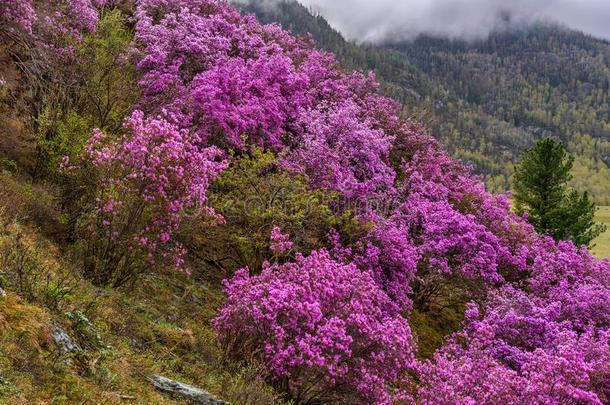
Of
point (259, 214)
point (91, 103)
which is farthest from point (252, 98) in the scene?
point (259, 214)

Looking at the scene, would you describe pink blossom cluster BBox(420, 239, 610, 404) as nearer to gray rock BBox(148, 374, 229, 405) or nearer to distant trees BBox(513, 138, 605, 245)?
gray rock BBox(148, 374, 229, 405)

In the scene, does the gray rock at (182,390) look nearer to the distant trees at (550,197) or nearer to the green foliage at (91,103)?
the green foliage at (91,103)

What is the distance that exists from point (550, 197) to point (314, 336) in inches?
1313

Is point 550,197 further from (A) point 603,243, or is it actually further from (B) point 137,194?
(A) point 603,243

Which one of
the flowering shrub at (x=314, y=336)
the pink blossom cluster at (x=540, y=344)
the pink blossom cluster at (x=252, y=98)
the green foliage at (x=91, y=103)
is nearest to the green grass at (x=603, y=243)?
the pink blossom cluster at (x=540, y=344)

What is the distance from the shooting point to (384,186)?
62.4ft

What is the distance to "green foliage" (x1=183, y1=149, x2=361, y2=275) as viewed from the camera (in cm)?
1338

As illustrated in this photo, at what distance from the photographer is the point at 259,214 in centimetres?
1330

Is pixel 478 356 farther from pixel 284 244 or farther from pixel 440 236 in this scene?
pixel 284 244

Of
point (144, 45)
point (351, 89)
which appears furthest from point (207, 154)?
point (351, 89)

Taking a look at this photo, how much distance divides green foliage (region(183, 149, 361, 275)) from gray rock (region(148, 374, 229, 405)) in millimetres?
6125

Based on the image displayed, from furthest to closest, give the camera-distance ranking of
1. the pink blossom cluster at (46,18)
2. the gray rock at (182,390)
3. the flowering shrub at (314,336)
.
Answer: the pink blossom cluster at (46,18), the flowering shrub at (314,336), the gray rock at (182,390)

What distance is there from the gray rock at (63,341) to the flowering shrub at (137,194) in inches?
125

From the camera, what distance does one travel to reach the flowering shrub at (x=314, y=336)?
9.10m
